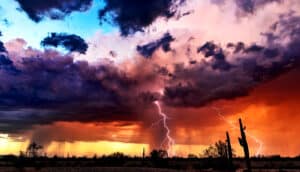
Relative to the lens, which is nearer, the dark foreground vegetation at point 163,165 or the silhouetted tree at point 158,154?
the dark foreground vegetation at point 163,165

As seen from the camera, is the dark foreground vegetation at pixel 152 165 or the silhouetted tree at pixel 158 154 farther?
the silhouetted tree at pixel 158 154

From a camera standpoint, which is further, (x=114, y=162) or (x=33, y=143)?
(x=33, y=143)

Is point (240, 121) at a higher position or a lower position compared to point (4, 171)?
higher

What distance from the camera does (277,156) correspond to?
173 metres

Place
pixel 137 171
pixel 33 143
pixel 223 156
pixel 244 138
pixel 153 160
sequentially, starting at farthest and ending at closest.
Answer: pixel 33 143
pixel 153 160
pixel 223 156
pixel 137 171
pixel 244 138

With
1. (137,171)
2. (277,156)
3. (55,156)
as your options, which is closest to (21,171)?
(137,171)

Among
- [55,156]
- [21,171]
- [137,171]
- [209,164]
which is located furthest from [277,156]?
[21,171]

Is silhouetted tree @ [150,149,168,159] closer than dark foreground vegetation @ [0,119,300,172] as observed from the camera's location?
No

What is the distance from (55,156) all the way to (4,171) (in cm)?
11688

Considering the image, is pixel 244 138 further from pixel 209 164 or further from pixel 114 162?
pixel 114 162

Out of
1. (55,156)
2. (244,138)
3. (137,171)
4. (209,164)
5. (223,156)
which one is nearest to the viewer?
(244,138)

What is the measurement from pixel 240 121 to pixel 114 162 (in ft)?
226

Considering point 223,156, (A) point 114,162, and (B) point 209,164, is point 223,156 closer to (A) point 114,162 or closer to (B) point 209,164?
(B) point 209,164

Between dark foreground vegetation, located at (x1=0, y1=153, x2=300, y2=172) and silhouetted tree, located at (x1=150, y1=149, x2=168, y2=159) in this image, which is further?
silhouetted tree, located at (x1=150, y1=149, x2=168, y2=159)
